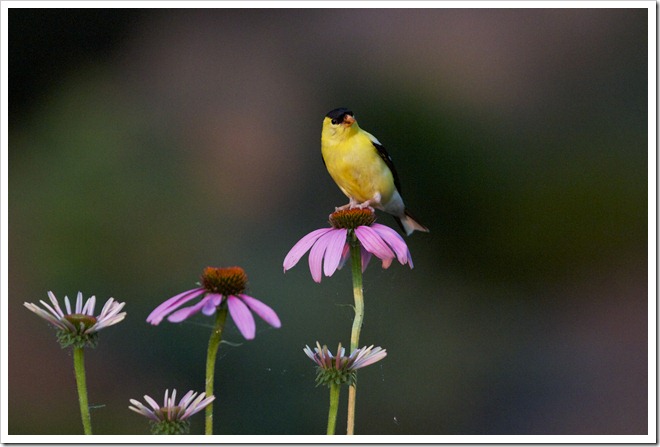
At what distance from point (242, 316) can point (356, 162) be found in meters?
0.56

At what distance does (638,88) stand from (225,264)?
0.93m

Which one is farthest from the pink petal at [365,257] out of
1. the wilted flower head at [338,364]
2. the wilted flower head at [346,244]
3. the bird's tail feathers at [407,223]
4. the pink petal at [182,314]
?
the bird's tail feathers at [407,223]

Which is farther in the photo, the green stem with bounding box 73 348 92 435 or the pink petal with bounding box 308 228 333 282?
A: the pink petal with bounding box 308 228 333 282

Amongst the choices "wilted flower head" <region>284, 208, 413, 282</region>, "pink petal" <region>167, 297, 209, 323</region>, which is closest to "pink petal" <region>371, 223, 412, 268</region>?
"wilted flower head" <region>284, 208, 413, 282</region>

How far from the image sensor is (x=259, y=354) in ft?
4.72

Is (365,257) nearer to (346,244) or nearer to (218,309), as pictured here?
(346,244)

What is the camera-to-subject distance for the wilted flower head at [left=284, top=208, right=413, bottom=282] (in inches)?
29.4

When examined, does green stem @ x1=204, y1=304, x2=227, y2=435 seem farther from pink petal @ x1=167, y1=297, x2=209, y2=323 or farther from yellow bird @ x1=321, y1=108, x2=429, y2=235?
yellow bird @ x1=321, y1=108, x2=429, y2=235

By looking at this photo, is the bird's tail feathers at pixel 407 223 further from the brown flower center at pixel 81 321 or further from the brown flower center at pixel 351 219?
the brown flower center at pixel 81 321

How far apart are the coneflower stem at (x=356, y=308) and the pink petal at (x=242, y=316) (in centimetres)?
11

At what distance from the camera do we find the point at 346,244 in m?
0.83

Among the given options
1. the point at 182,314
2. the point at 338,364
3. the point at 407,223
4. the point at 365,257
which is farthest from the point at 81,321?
the point at 407,223

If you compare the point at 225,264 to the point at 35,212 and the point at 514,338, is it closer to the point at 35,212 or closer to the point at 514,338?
the point at 35,212

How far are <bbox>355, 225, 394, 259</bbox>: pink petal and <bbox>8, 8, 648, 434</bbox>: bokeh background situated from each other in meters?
0.54
